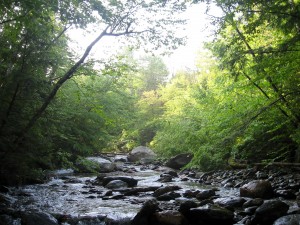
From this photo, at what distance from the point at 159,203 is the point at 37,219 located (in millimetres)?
3479

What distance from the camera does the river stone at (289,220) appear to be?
17.8 ft

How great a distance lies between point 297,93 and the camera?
22.7 feet

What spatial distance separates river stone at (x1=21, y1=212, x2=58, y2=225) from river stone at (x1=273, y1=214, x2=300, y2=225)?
15.5 feet

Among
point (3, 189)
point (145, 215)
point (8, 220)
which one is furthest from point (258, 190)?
point (3, 189)

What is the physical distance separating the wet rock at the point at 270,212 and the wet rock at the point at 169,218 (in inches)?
61.7

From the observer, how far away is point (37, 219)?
20.1 feet

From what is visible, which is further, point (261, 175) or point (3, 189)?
point (261, 175)

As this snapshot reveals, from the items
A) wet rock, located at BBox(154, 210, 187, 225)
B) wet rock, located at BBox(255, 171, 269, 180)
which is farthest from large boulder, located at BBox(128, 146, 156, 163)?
wet rock, located at BBox(154, 210, 187, 225)

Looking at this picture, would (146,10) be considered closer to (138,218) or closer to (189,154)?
(138,218)

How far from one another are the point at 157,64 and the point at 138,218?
135 feet

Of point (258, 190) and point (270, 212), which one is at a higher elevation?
point (258, 190)

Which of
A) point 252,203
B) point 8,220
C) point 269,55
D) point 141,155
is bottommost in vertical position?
point 8,220

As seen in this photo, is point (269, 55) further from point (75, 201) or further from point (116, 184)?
point (116, 184)

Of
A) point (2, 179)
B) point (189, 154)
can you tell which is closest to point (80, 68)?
point (2, 179)
